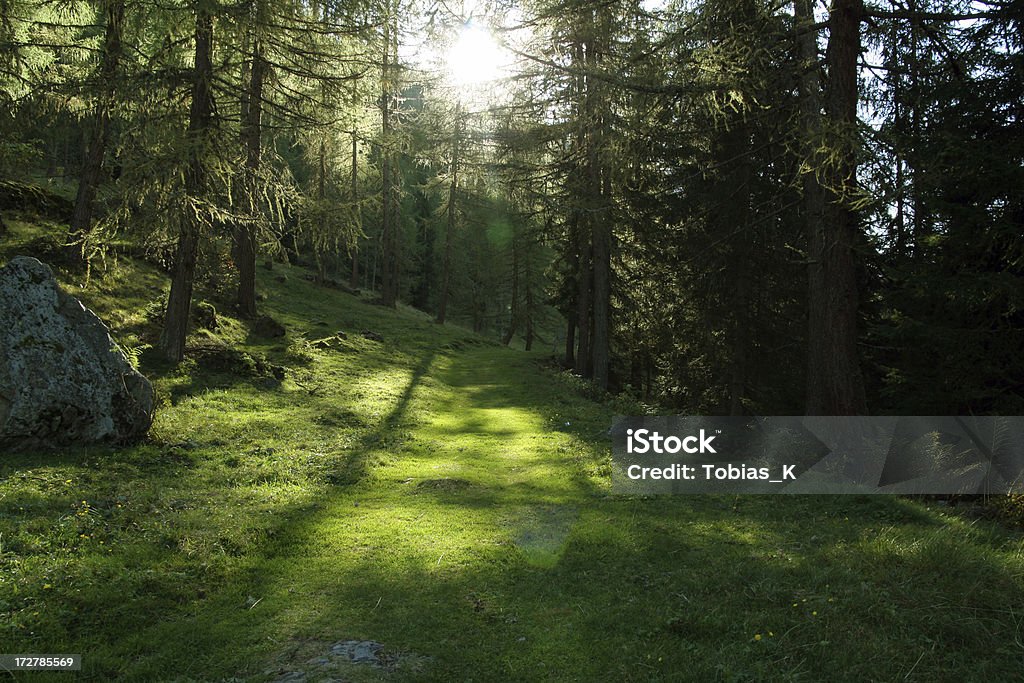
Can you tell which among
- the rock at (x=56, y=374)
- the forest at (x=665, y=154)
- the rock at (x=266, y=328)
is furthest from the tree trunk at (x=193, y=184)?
the rock at (x=266, y=328)

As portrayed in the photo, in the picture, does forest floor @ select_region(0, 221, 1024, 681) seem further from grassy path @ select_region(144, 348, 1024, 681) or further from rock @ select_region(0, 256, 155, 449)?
rock @ select_region(0, 256, 155, 449)

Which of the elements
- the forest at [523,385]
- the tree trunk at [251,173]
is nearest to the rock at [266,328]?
the forest at [523,385]

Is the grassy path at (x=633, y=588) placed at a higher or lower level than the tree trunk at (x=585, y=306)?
lower

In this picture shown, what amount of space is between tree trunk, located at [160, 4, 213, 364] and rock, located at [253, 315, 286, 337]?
230 inches

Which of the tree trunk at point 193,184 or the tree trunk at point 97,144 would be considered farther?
the tree trunk at point 97,144

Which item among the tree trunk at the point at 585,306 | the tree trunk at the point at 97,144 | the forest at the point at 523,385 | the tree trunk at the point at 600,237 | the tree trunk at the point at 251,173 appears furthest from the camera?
the tree trunk at the point at 585,306

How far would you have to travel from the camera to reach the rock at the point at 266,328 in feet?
63.8

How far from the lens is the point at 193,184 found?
12.5m

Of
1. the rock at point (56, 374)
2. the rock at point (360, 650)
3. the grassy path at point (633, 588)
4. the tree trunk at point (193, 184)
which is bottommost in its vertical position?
the rock at point (360, 650)

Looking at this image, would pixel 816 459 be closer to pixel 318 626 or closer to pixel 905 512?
pixel 905 512

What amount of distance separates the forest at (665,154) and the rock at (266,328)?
5.04 feet

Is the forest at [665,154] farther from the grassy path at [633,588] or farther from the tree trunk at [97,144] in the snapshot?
the grassy path at [633,588]

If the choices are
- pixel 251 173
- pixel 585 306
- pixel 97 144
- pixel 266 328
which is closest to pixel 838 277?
pixel 251 173

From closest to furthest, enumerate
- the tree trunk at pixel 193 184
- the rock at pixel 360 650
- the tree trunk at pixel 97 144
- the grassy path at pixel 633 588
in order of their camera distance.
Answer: the grassy path at pixel 633 588
the rock at pixel 360 650
the tree trunk at pixel 193 184
the tree trunk at pixel 97 144
